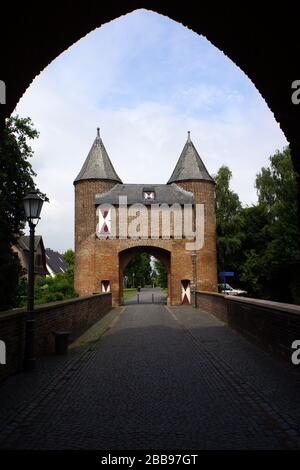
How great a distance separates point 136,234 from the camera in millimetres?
33469

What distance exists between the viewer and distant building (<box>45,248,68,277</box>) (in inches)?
3035

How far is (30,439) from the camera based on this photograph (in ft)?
14.6

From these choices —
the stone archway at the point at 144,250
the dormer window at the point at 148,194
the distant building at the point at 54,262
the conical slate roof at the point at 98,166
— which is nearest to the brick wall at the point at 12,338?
the stone archway at the point at 144,250

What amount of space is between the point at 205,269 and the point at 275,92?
28.9 meters

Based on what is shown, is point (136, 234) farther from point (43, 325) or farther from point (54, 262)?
point (54, 262)

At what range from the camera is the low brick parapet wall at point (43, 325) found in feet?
24.7

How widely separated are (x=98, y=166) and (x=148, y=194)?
4422mm

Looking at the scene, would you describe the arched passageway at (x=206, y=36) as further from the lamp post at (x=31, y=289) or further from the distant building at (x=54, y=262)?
the distant building at (x=54, y=262)

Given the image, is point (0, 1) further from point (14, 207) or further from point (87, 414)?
point (14, 207)

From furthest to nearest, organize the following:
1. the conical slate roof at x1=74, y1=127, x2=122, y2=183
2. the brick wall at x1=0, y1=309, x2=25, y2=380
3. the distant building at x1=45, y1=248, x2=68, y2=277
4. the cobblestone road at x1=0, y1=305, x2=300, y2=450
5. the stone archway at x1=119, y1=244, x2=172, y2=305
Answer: the distant building at x1=45, y1=248, x2=68, y2=277
the conical slate roof at x1=74, y1=127, x2=122, y2=183
the stone archway at x1=119, y1=244, x2=172, y2=305
the brick wall at x1=0, y1=309, x2=25, y2=380
the cobblestone road at x1=0, y1=305, x2=300, y2=450

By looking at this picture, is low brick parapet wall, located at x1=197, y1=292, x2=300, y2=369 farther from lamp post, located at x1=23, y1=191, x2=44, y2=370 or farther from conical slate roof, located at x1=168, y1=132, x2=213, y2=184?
conical slate roof, located at x1=168, y1=132, x2=213, y2=184

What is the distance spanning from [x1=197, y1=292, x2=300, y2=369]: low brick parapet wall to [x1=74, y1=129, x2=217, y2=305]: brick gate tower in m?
17.7

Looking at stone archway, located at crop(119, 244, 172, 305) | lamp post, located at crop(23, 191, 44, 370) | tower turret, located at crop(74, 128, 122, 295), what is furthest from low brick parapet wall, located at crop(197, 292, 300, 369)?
tower turret, located at crop(74, 128, 122, 295)

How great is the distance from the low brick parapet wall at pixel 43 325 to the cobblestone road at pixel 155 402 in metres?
0.38
